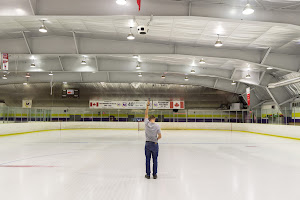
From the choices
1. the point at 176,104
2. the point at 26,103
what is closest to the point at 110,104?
the point at 176,104

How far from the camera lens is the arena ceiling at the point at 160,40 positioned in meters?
9.76

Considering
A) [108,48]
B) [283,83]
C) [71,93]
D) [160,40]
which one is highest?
[160,40]

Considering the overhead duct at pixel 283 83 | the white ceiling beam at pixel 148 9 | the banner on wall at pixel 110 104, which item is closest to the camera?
the white ceiling beam at pixel 148 9

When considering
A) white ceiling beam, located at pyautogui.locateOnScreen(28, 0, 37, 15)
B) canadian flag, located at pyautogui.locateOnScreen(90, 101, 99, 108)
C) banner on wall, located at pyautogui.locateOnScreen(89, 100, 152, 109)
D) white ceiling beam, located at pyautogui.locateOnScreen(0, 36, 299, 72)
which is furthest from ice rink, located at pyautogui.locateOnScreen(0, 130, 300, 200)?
canadian flag, located at pyautogui.locateOnScreen(90, 101, 99, 108)

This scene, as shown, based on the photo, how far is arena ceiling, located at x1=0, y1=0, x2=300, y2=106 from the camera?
9.76 meters

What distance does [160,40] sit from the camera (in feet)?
49.6

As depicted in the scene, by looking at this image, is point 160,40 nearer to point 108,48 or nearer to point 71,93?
point 108,48

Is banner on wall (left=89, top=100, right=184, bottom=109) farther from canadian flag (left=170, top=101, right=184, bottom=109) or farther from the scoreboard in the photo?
the scoreboard

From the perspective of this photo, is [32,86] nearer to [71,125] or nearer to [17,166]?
[71,125]

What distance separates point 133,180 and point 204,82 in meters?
23.0

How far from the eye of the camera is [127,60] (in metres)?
20.9

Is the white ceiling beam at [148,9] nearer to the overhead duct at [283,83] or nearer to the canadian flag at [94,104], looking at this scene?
the overhead duct at [283,83]

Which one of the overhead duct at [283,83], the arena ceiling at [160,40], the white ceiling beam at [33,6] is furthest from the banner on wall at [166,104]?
the white ceiling beam at [33,6]

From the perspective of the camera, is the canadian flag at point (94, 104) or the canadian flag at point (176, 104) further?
the canadian flag at point (94, 104)
